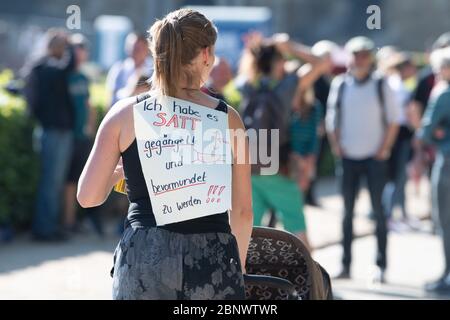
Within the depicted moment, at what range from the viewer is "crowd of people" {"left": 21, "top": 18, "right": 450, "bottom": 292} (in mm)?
7227

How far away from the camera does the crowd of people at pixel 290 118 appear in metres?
7.23

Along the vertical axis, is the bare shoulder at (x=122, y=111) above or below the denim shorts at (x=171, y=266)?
above

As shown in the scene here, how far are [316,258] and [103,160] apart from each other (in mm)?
5731

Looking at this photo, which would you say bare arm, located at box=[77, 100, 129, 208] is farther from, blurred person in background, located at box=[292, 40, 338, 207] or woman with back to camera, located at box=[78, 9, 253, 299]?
blurred person in background, located at box=[292, 40, 338, 207]

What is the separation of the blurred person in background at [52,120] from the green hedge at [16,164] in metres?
0.18

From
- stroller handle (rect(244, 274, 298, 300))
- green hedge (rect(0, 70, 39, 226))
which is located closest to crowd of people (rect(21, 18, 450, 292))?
green hedge (rect(0, 70, 39, 226))

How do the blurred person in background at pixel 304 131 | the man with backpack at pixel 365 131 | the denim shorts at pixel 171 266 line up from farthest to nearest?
the blurred person in background at pixel 304 131
the man with backpack at pixel 365 131
the denim shorts at pixel 171 266

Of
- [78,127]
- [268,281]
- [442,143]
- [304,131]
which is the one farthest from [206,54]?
[78,127]

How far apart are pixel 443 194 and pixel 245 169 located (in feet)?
14.6

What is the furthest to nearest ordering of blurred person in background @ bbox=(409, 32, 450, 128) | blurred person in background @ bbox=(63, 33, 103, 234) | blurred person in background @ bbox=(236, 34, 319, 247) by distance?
blurred person in background @ bbox=(409, 32, 450, 128)
blurred person in background @ bbox=(63, 33, 103, 234)
blurred person in background @ bbox=(236, 34, 319, 247)

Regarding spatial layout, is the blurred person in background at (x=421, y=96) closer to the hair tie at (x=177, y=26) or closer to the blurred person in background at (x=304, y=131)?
the blurred person in background at (x=304, y=131)

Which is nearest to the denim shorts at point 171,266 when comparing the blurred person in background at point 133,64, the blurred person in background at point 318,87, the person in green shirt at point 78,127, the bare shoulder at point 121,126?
the bare shoulder at point 121,126

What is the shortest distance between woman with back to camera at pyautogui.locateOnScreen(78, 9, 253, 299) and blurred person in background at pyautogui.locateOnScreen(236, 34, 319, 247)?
346 cm

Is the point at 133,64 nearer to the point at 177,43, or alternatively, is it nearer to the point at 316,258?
the point at 316,258
